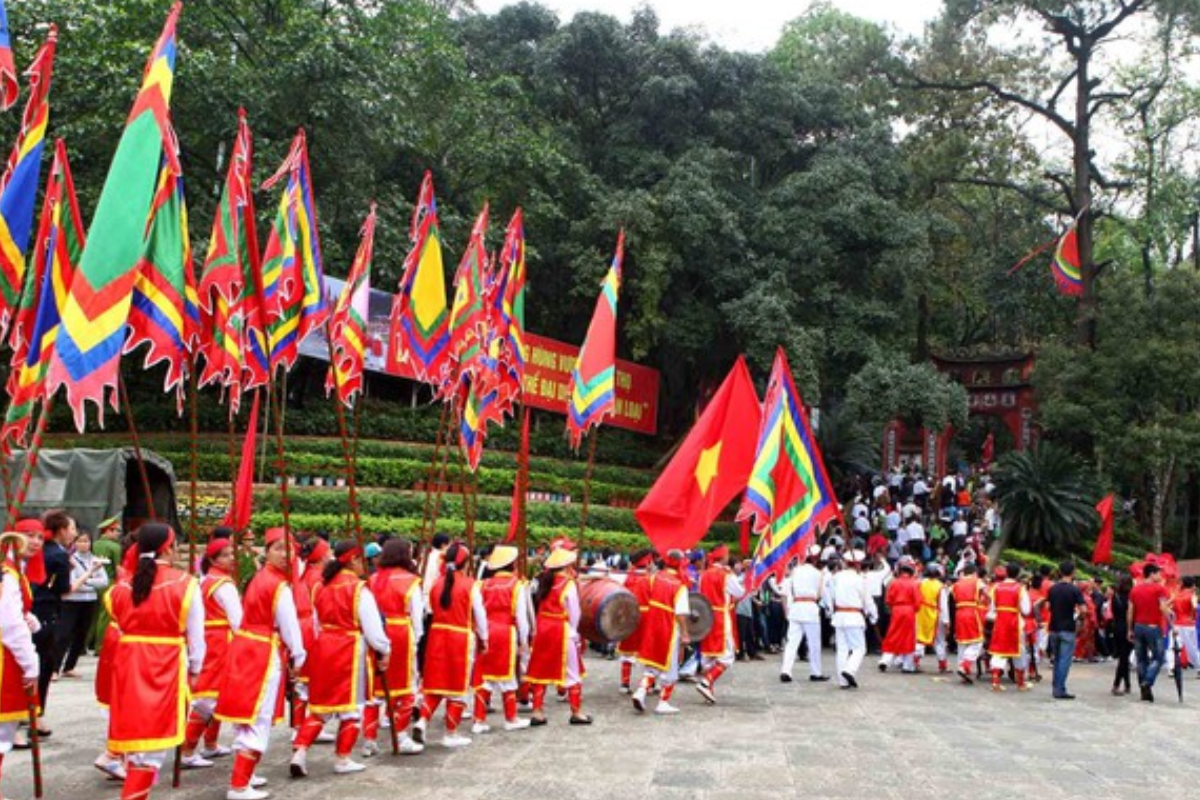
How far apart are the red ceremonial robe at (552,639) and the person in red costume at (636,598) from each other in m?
1.17

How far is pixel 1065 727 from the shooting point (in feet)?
36.1

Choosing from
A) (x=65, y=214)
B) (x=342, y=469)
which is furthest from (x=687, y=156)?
(x=65, y=214)

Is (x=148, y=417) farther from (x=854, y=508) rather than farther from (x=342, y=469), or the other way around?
(x=854, y=508)

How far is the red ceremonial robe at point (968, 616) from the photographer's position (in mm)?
14703

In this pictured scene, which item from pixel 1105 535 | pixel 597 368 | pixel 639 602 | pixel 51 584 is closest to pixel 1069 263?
pixel 1105 535

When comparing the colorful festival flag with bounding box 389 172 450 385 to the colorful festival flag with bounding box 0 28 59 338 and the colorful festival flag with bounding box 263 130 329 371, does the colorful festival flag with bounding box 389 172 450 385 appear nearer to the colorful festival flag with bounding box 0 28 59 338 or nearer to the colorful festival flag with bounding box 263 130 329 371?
the colorful festival flag with bounding box 263 130 329 371

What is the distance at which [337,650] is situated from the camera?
7742 mm

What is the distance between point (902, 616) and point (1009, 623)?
1.72 m

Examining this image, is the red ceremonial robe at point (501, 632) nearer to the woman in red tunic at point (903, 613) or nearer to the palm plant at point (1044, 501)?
the woman in red tunic at point (903, 613)

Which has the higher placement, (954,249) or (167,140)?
(954,249)

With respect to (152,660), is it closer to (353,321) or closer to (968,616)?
(353,321)

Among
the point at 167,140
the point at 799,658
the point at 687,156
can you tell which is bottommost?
the point at 799,658

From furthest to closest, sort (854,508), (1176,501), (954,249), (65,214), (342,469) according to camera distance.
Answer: (954,249), (1176,501), (854,508), (342,469), (65,214)

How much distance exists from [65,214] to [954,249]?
116ft
